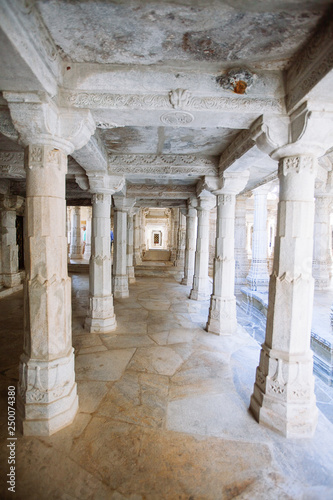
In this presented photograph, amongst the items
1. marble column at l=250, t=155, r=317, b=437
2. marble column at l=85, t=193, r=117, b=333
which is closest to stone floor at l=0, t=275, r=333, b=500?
marble column at l=250, t=155, r=317, b=437

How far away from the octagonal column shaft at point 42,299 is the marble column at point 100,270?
8.01ft

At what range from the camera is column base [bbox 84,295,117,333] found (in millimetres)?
4910

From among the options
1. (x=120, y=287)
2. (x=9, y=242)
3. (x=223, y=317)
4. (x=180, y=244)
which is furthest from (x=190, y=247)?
(x=9, y=242)

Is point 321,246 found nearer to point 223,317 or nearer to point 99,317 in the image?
point 223,317

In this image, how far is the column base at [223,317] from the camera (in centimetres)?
485

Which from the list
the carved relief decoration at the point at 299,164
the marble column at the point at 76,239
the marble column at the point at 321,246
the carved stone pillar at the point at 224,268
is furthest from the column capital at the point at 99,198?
the marble column at the point at 76,239

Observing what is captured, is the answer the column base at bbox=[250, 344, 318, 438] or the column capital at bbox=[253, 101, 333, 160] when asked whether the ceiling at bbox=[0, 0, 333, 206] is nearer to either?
the column capital at bbox=[253, 101, 333, 160]

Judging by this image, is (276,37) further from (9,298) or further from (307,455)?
(9,298)

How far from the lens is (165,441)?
231 cm

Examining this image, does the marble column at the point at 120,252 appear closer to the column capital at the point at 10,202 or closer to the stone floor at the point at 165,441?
the column capital at the point at 10,202

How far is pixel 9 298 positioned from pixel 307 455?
8.16 m

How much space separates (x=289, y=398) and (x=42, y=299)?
2.60m

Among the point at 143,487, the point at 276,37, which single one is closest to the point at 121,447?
the point at 143,487

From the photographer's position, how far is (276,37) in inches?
74.4
